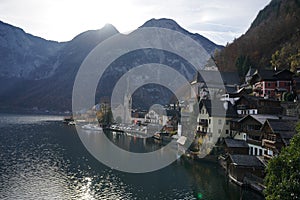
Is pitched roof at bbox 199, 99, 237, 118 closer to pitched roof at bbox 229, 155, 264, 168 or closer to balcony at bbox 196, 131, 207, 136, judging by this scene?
balcony at bbox 196, 131, 207, 136

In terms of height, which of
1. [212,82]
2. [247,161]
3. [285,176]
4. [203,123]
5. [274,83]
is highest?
[212,82]

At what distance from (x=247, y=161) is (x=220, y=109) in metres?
16.5

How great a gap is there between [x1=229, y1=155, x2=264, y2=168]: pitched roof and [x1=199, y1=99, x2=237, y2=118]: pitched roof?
14.7m

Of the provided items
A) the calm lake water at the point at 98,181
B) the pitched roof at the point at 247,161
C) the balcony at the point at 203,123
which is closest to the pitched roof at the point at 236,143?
the calm lake water at the point at 98,181

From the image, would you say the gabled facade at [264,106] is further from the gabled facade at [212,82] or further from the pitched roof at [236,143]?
the gabled facade at [212,82]

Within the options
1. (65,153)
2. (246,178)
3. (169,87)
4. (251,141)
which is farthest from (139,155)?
(169,87)

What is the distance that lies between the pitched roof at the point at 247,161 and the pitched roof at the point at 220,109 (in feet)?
48.4

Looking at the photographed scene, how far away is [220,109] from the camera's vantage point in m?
46.8

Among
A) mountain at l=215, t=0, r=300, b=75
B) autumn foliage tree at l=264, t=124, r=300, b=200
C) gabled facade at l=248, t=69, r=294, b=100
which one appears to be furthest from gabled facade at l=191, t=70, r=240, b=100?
autumn foliage tree at l=264, t=124, r=300, b=200

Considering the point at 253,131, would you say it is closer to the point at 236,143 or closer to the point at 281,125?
the point at 236,143

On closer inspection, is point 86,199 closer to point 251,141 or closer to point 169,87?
point 251,141

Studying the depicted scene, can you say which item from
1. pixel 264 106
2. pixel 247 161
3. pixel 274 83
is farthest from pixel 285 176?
pixel 274 83

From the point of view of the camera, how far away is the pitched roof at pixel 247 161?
3063 cm

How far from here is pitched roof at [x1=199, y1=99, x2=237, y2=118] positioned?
1817 inches
